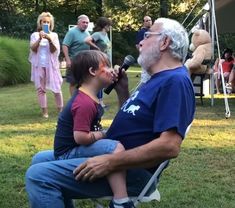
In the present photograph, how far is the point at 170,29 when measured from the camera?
104 inches

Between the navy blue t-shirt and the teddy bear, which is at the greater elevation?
the navy blue t-shirt

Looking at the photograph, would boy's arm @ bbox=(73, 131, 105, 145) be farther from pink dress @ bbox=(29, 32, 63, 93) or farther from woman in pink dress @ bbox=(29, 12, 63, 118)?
pink dress @ bbox=(29, 32, 63, 93)

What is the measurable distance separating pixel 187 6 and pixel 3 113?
1132 inches

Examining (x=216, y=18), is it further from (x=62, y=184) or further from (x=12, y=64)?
(x=62, y=184)

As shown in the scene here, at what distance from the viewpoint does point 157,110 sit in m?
2.54

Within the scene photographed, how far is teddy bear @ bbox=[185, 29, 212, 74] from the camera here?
366 inches

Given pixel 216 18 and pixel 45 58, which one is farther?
pixel 216 18

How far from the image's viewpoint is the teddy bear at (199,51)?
30.5 ft

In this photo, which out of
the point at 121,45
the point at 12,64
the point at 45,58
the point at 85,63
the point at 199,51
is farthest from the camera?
the point at 121,45

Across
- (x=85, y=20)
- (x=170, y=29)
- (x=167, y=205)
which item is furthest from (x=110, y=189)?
(x=85, y=20)

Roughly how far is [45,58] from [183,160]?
349 centimetres

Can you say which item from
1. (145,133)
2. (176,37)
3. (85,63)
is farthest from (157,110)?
(85,63)

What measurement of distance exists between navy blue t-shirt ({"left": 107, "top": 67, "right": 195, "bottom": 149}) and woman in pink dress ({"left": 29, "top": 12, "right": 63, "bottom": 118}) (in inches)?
210

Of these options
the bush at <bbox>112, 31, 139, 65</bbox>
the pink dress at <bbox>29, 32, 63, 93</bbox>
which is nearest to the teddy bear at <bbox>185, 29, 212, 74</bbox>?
the pink dress at <bbox>29, 32, 63, 93</bbox>
